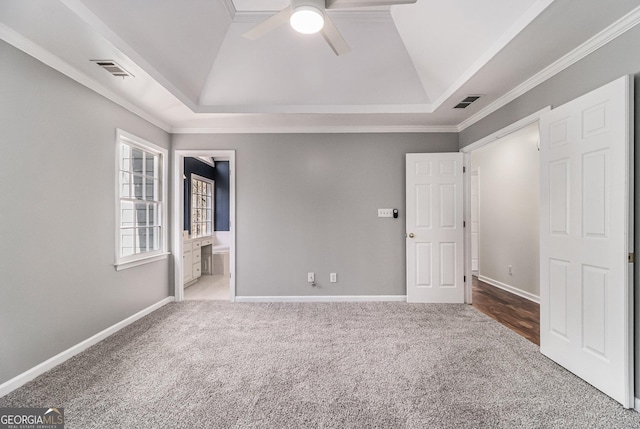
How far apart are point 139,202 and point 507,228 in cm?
538

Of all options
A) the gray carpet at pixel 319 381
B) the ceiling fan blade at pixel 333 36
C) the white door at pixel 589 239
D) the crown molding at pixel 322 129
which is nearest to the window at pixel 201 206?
the crown molding at pixel 322 129

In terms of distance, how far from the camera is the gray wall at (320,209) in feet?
13.0

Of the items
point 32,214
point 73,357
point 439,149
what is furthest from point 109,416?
point 439,149

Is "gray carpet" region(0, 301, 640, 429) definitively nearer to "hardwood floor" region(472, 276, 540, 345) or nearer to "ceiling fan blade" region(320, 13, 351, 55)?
"hardwood floor" region(472, 276, 540, 345)

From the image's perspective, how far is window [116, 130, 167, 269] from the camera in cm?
307

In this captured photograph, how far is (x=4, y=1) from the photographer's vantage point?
1.63 meters

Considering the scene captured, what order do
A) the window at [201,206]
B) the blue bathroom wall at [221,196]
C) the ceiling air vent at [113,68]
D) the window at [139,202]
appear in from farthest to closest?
1. the blue bathroom wall at [221,196]
2. the window at [201,206]
3. the window at [139,202]
4. the ceiling air vent at [113,68]

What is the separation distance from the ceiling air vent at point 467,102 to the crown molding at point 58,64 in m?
3.69

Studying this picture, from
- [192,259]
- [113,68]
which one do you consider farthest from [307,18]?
[192,259]

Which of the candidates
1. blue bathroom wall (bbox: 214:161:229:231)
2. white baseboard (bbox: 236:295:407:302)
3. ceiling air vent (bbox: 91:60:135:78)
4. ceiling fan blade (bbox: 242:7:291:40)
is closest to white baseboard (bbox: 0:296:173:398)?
white baseboard (bbox: 236:295:407:302)

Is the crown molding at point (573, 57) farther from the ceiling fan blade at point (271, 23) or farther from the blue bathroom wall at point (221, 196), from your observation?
the blue bathroom wall at point (221, 196)

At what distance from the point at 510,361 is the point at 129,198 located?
413 centimetres

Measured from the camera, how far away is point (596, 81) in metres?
2.00

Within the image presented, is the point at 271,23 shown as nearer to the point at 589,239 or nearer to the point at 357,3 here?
the point at 357,3
